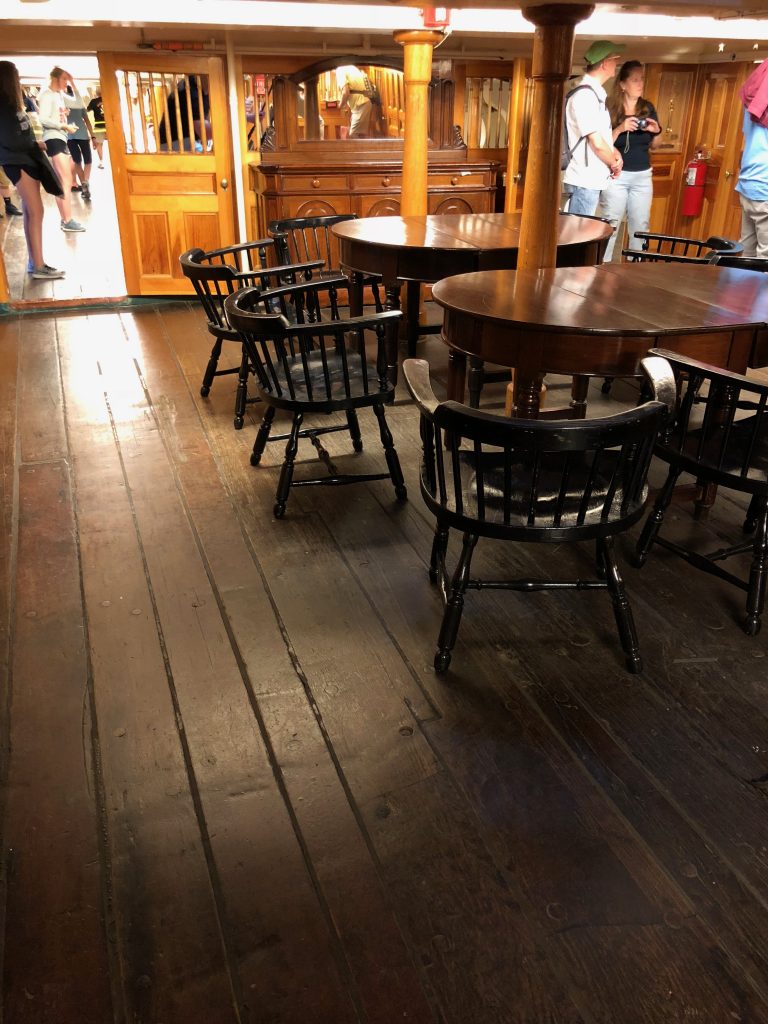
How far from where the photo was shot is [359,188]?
5727 mm

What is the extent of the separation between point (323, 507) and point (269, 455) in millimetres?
560

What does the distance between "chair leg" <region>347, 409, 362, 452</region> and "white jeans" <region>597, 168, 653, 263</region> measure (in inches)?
122

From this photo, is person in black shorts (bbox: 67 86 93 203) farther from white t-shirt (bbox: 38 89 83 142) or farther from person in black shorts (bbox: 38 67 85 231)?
white t-shirt (bbox: 38 89 83 142)

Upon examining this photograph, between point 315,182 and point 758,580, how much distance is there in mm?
4439

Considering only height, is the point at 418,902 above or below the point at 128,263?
below

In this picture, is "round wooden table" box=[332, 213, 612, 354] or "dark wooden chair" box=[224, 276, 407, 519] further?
"round wooden table" box=[332, 213, 612, 354]

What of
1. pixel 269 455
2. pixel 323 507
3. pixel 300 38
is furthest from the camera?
pixel 300 38

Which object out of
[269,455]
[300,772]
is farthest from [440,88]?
[300,772]

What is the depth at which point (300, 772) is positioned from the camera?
5.75 feet

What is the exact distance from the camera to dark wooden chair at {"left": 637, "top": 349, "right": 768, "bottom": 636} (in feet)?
6.90

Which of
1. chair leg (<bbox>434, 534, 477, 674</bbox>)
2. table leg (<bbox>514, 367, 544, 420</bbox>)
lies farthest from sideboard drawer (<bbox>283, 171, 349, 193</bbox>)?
chair leg (<bbox>434, 534, 477, 674</bbox>)

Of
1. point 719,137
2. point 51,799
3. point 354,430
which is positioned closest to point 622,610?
point 51,799

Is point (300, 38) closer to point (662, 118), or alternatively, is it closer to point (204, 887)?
point (662, 118)

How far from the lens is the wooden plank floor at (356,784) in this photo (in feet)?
4.40
